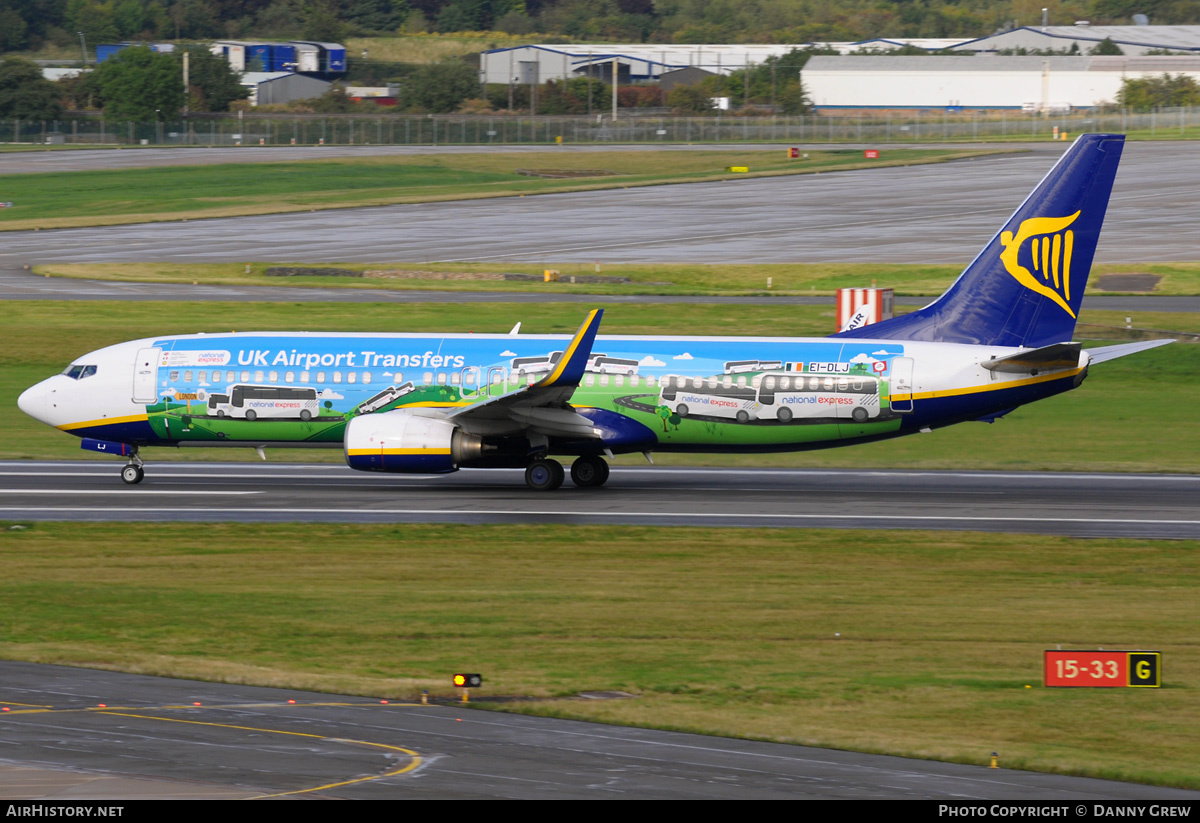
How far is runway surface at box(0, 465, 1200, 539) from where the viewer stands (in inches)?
1377

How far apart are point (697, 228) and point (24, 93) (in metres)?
105

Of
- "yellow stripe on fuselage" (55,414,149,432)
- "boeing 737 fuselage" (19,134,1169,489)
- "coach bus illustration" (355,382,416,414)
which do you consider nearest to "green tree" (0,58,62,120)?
"yellow stripe on fuselage" (55,414,149,432)

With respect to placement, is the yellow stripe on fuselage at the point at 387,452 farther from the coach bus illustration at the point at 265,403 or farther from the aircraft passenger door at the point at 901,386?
the aircraft passenger door at the point at 901,386

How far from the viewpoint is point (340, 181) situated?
131375 mm

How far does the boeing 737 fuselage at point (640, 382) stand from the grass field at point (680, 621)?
4.74 meters

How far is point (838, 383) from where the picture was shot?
1470 inches

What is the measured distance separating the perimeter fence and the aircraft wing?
13384cm

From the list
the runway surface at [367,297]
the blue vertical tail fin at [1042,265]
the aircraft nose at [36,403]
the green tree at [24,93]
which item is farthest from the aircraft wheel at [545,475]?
the green tree at [24,93]

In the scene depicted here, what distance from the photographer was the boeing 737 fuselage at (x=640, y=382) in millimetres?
37031

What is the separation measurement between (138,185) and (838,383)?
105 m

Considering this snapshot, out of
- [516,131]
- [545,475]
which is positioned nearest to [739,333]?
[545,475]

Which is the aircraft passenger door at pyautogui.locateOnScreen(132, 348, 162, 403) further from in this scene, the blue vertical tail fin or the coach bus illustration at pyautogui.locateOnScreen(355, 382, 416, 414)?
the blue vertical tail fin
